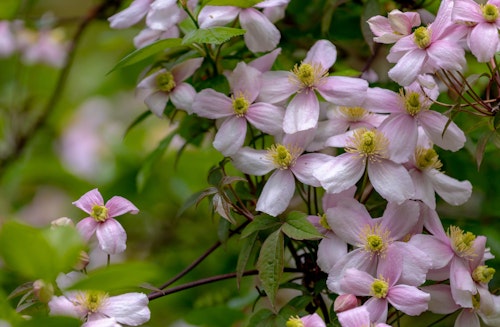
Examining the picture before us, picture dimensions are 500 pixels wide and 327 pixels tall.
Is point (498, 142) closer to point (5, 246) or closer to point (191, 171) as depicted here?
point (5, 246)

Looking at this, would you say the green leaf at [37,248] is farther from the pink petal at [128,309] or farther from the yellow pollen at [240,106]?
the yellow pollen at [240,106]

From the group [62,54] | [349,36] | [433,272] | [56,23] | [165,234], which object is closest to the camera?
[433,272]

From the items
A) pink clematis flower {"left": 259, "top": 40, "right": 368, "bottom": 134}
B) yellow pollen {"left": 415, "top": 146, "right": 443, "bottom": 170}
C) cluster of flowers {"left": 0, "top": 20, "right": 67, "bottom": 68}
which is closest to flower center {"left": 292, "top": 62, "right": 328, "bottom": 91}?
pink clematis flower {"left": 259, "top": 40, "right": 368, "bottom": 134}

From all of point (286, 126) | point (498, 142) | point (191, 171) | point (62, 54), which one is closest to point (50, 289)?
point (286, 126)

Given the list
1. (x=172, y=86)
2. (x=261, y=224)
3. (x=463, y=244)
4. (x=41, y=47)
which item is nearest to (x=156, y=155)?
(x=172, y=86)

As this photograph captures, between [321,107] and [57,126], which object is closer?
[321,107]

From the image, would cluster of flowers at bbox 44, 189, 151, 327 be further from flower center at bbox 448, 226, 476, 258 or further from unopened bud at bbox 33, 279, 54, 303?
flower center at bbox 448, 226, 476, 258
